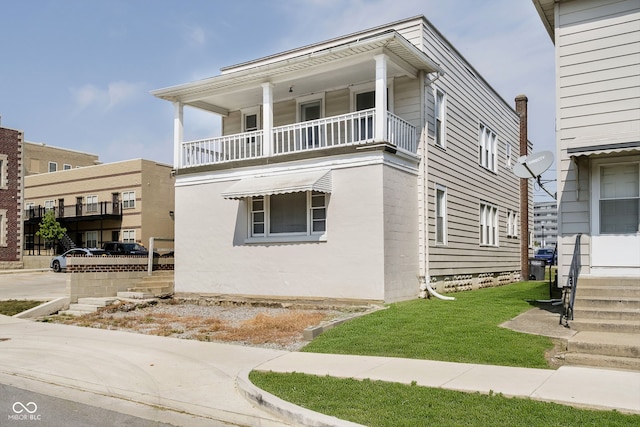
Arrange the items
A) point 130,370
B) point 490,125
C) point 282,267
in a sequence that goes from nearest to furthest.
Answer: point 130,370 → point 282,267 → point 490,125

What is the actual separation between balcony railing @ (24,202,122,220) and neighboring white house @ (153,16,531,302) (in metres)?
26.8

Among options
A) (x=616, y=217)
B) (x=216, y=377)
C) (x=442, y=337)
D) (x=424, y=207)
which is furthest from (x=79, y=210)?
(x=616, y=217)

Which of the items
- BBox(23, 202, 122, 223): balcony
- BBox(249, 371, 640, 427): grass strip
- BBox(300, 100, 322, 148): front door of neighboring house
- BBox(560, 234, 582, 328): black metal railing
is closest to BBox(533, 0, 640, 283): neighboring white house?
BBox(560, 234, 582, 328): black metal railing

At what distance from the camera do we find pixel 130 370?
30.3 ft

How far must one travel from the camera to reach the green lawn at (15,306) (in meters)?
16.4

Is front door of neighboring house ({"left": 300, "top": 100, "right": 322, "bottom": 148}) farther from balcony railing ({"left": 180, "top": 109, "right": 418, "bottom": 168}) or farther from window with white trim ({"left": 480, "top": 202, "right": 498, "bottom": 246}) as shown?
window with white trim ({"left": 480, "top": 202, "right": 498, "bottom": 246})

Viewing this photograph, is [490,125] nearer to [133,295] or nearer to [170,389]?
[133,295]

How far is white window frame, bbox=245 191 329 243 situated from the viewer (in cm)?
1599

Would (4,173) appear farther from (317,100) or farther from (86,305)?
(317,100)

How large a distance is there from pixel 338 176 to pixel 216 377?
7.99 meters

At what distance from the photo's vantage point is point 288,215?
17047 mm

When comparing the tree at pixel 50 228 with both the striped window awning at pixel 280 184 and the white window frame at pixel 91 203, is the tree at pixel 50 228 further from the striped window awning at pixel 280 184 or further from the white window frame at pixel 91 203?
the striped window awning at pixel 280 184

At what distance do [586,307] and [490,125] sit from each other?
47.4 ft

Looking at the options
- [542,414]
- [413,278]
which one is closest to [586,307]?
[542,414]
